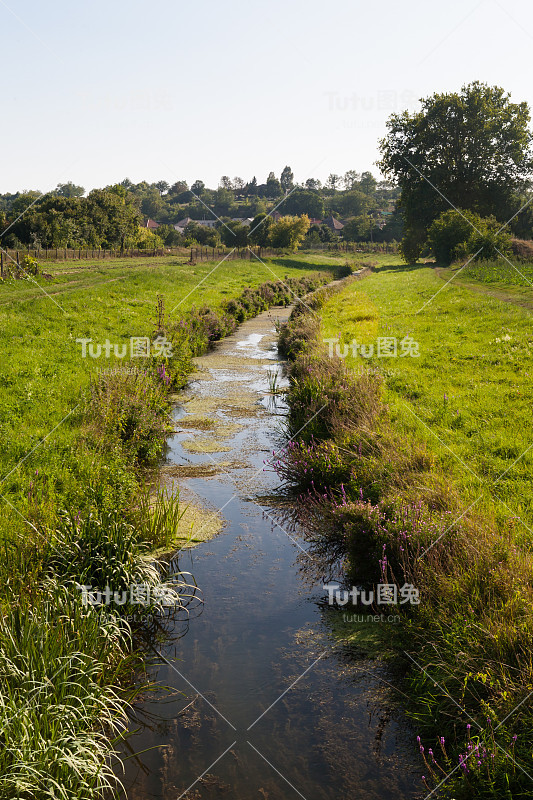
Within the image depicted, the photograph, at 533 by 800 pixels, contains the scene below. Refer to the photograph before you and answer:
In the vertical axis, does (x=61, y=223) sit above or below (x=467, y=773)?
above

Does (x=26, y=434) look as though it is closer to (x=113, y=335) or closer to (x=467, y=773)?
(x=467, y=773)

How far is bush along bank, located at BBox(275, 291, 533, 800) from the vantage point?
4113 millimetres

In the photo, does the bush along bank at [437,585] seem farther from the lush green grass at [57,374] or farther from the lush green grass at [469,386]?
the lush green grass at [57,374]

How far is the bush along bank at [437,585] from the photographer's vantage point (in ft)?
13.5

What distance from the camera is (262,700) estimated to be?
5.22 m

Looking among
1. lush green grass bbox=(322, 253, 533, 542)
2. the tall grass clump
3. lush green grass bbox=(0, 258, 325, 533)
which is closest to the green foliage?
lush green grass bbox=(322, 253, 533, 542)

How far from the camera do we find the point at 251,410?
1412 centimetres

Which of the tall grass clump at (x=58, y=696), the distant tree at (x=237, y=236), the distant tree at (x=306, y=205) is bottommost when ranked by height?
the tall grass clump at (x=58, y=696)

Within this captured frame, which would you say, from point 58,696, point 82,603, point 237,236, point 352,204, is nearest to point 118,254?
point 237,236

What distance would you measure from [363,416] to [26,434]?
518 centimetres

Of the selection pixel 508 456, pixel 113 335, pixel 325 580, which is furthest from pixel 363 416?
pixel 113 335

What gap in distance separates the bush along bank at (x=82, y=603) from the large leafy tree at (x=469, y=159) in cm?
6301

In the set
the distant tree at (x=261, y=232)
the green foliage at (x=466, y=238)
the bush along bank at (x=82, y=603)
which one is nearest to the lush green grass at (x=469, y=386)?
the bush along bank at (x=82, y=603)

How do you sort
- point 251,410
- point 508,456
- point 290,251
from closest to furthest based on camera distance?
point 508,456 < point 251,410 < point 290,251
